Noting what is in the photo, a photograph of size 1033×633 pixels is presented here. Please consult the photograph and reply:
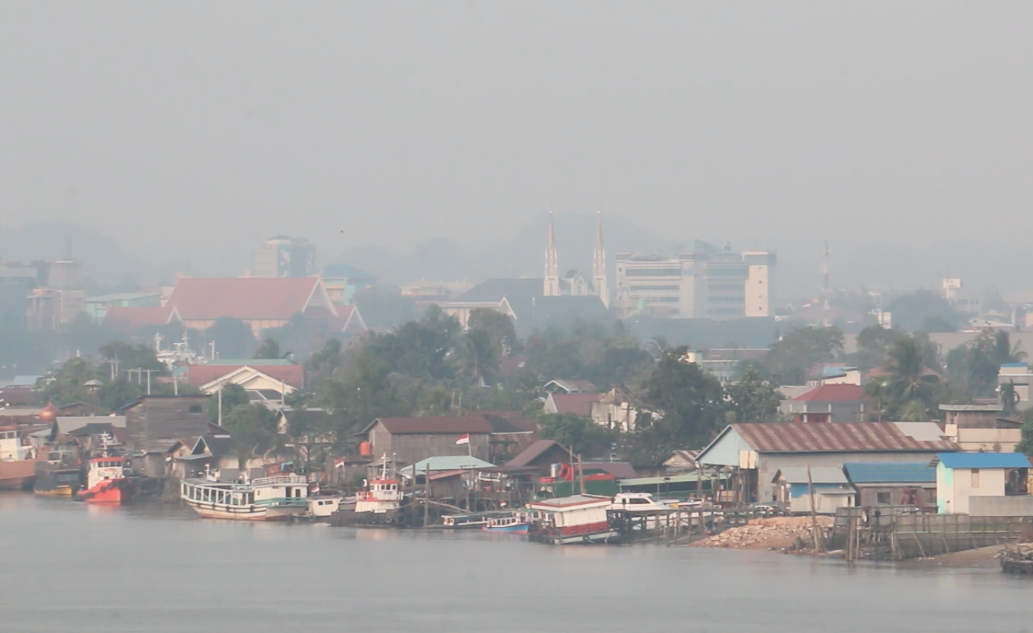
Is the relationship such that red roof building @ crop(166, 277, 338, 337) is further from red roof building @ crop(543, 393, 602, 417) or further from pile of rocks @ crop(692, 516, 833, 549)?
pile of rocks @ crop(692, 516, 833, 549)

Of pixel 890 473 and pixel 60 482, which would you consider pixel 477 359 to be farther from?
pixel 890 473

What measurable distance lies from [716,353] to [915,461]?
74.9m

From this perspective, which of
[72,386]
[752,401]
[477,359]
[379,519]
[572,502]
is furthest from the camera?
[477,359]

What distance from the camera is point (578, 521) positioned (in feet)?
122

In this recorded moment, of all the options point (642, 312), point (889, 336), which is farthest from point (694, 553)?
point (642, 312)

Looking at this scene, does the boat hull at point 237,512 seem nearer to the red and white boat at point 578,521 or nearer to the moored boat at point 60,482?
the red and white boat at point 578,521

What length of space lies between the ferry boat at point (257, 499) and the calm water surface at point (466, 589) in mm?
6097

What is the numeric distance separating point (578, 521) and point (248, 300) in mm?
141915

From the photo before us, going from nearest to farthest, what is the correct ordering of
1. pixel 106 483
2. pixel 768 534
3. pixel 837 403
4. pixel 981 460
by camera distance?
pixel 981 460
pixel 768 534
pixel 837 403
pixel 106 483

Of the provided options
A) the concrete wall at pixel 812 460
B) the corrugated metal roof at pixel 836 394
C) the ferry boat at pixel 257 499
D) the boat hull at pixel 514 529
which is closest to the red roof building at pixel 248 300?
the corrugated metal roof at pixel 836 394

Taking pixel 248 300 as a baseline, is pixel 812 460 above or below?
below

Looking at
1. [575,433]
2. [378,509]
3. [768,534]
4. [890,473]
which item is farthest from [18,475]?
[890,473]

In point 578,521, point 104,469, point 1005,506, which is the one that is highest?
point 104,469

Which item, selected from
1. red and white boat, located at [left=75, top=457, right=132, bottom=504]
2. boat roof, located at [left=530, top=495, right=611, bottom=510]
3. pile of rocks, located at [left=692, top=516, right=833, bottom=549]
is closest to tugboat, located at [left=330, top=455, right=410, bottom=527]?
boat roof, located at [left=530, top=495, right=611, bottom=510]
